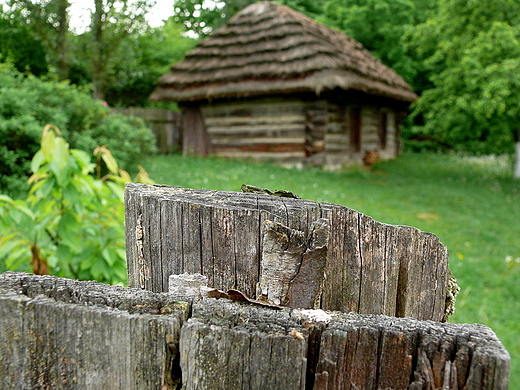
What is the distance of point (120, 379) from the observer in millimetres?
772

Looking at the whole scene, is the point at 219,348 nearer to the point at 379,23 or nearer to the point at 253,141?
the point at 253,141

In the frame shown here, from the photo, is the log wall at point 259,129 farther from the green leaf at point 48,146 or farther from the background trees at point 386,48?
the green leaf at point 48,146

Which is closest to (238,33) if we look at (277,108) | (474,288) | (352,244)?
(277,108)

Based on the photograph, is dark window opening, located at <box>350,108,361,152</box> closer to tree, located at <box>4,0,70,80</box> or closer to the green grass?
the green grass

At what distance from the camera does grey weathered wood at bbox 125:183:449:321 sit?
933 mm

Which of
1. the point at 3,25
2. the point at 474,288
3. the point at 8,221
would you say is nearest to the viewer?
the point at 8,221

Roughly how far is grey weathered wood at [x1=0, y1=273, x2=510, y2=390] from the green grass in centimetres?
309

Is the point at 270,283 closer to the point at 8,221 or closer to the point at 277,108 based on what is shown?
the point at 8,221

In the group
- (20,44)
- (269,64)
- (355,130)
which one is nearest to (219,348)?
(269,64)

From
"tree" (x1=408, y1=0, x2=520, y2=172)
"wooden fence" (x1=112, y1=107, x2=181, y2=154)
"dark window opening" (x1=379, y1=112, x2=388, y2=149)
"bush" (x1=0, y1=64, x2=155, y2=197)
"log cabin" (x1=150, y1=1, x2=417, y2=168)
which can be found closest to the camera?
"bush" (x1=0, y1=64, x2=155, y2=197)

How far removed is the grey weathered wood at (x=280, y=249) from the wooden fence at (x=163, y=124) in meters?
13.5

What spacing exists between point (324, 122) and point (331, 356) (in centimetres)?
1078

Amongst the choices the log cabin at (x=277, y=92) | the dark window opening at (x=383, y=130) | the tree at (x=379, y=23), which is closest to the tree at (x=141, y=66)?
the log cabin at (x=277, y=92)

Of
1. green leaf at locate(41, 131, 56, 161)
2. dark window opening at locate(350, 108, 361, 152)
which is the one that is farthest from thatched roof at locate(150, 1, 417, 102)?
green leaf at locate(41, 131, 56, 161)
